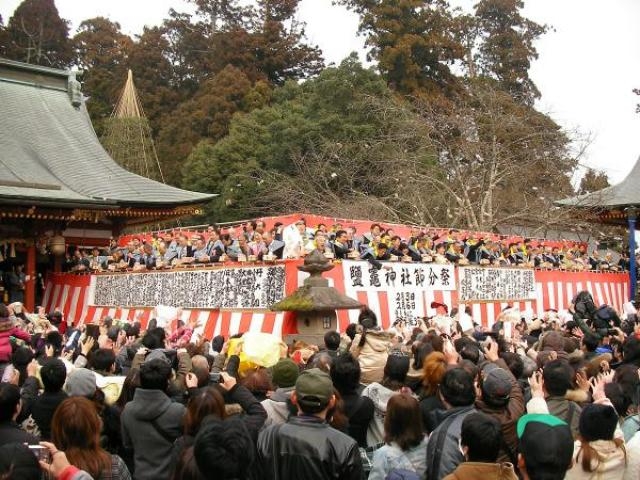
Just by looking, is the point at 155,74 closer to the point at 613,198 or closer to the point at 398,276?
the point at 613,198

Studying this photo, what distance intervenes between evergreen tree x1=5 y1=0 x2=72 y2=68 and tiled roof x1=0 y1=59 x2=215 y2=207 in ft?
62.1

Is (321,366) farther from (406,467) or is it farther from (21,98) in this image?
(21,98)

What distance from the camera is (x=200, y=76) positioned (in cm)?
3531

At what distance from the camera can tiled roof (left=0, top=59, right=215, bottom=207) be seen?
1530 centimetres

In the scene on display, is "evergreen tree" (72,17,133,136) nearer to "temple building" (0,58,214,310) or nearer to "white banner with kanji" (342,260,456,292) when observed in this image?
"temple building" (0,58,214,310)

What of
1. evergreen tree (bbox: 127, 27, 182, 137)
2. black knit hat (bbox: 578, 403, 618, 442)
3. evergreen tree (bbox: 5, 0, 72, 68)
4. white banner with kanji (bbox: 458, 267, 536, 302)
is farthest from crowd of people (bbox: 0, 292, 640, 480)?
evergreen tree (bbox: 5, 0, 72, 68)

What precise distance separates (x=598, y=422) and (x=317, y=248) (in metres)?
7.65

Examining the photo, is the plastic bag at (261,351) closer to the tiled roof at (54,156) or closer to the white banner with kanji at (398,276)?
the white banner with kanji at (398,276)

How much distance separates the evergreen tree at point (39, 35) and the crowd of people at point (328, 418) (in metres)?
36.9

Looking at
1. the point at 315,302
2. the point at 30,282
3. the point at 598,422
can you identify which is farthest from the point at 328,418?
the point at 30,282

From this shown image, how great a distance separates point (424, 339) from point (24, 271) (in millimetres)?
13180

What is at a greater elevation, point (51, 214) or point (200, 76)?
point (200, 76)

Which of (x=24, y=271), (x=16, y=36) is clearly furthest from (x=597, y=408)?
(x=16, y=36)

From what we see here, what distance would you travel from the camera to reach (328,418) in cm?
332
